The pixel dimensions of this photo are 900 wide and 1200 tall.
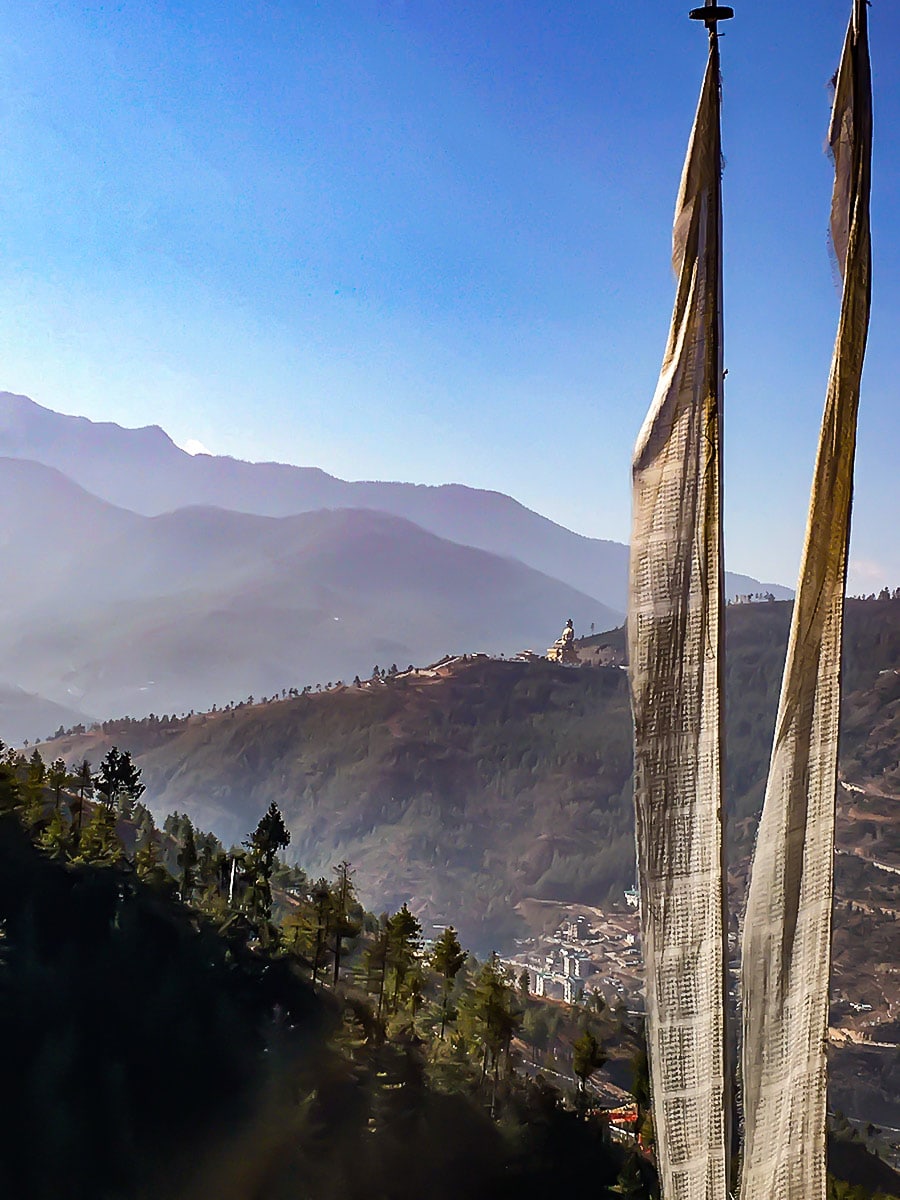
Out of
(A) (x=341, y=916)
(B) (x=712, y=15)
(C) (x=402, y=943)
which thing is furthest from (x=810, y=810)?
(A) (x=341, y=916)

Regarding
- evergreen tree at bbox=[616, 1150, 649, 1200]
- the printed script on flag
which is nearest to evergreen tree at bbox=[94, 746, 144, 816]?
evergreen tree at bbox=[616, 1150, 649, 1200]

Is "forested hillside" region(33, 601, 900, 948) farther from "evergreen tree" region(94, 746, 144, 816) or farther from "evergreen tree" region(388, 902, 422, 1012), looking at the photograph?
"evergreen tree" region(388, 902, 422, 1012)

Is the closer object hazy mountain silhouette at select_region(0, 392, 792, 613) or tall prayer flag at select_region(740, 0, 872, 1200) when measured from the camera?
tall prayer flag at select_region(740, 0, 872, 1200)

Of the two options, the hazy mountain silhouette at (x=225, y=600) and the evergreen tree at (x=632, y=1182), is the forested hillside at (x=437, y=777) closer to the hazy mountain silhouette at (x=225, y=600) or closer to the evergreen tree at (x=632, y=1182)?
the hazy mountain silhouette at (x=225, y=600)

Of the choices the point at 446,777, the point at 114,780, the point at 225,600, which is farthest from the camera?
the point at 225,600

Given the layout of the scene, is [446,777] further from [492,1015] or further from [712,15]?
[712,15]

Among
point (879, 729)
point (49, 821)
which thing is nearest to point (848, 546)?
point (49, 821)

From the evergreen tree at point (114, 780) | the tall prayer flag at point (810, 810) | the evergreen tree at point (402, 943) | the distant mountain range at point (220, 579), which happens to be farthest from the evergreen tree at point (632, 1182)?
the distant mountain range at point (220, 579)

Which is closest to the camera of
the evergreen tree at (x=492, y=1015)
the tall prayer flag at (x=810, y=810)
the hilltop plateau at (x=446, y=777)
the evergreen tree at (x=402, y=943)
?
the tall prayer flag at (x=810, y=810)
